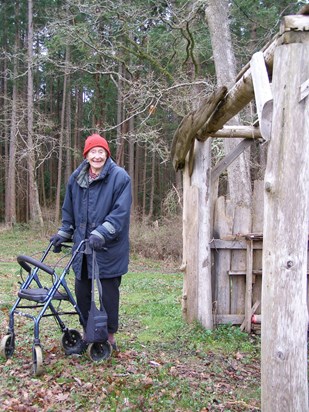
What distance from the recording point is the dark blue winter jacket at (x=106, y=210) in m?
4.79

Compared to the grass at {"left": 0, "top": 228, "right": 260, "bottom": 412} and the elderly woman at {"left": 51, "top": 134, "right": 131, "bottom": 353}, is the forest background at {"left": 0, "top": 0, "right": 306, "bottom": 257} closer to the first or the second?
the grass at {"left": 0, "top": 228, "right": 260, "bottom": 412}

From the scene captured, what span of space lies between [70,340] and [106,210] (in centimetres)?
141

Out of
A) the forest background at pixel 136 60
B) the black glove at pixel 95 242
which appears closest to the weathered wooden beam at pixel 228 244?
the black glove at pixel 95 242

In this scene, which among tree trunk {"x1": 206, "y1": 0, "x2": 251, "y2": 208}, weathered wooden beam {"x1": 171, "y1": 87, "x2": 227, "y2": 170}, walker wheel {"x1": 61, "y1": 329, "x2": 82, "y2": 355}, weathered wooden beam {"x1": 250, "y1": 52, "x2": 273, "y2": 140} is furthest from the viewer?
tree trunk {"x1": 206, "y1": 0, "x2": 251, "y2": 208}

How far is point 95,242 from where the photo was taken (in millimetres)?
4441

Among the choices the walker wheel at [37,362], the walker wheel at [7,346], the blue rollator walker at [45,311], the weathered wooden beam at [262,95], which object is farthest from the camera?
the walker wheel at [7,346]

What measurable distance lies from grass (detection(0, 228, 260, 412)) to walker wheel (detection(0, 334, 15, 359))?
6 centimetres

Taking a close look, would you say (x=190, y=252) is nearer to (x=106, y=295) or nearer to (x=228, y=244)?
(x=228, y=244)

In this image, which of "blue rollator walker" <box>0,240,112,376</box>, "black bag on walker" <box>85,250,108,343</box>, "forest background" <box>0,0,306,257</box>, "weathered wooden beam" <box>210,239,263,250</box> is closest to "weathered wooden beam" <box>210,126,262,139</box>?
"weathered wooden beam" <box>210,239,263,250</box>

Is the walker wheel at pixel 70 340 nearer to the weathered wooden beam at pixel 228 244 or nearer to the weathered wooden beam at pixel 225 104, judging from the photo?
the weathered wooden beam at pixel 228 244

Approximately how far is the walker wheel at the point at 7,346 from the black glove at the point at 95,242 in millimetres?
1277

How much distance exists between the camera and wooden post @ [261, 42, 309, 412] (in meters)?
3.17

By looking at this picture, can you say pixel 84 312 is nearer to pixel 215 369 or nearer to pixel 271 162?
pixel 215 369

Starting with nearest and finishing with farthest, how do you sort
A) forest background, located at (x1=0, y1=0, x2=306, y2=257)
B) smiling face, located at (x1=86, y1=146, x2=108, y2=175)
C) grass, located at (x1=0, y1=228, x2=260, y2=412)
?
grass, located at (x1=0, y1=228, x2=260, y2=412)
smiling face, located at (x1=86, y1=146, x2=108, y2=175)
forest background, located at (x1=0, y1=0, x2=306, y2=257)
